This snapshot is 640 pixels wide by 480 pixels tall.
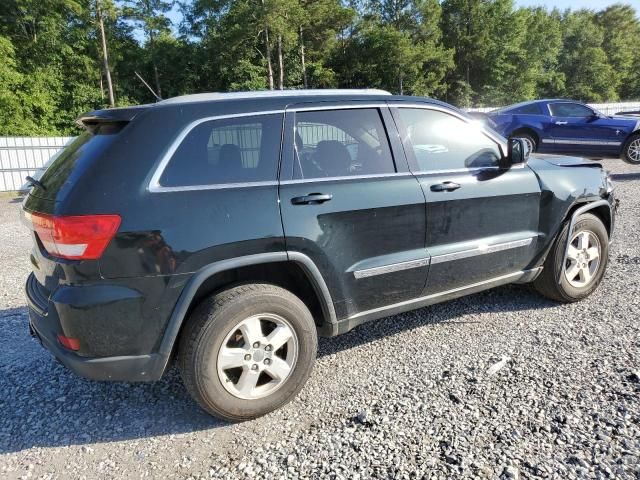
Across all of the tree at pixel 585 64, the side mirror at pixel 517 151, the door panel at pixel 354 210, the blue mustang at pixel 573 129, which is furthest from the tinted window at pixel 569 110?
the tree at pixel 585 64

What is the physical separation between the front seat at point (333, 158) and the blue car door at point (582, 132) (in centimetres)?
1028

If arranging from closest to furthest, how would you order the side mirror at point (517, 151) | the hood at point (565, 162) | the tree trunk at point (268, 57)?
the side mirror at point (517, 151) → the hood at point (565, 162) → the tree trunk at point (268, 57)

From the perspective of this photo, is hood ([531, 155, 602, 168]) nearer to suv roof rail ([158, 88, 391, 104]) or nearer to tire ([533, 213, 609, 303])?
tire ([533, 213, 609, 303])

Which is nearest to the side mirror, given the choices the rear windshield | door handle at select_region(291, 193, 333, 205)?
door handle at select_region(291, 193, 333, 205)

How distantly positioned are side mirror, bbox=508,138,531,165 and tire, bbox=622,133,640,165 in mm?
9820

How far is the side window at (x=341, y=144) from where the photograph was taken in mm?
2854

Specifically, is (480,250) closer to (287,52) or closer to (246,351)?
(246,351)

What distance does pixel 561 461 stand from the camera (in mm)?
2234

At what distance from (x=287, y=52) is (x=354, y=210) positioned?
39294mm

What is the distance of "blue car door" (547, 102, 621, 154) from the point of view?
448 inches

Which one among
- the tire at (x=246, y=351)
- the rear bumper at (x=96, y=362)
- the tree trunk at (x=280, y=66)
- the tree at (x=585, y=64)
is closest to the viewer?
the rear bumper at (x=96, y=362)

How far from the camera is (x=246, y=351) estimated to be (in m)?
2.63

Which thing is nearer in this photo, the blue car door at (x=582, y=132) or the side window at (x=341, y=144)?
the side window at (x=341, y=144)

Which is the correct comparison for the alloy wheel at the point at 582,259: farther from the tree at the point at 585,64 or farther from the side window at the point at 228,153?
the tree at the point at 585,64
